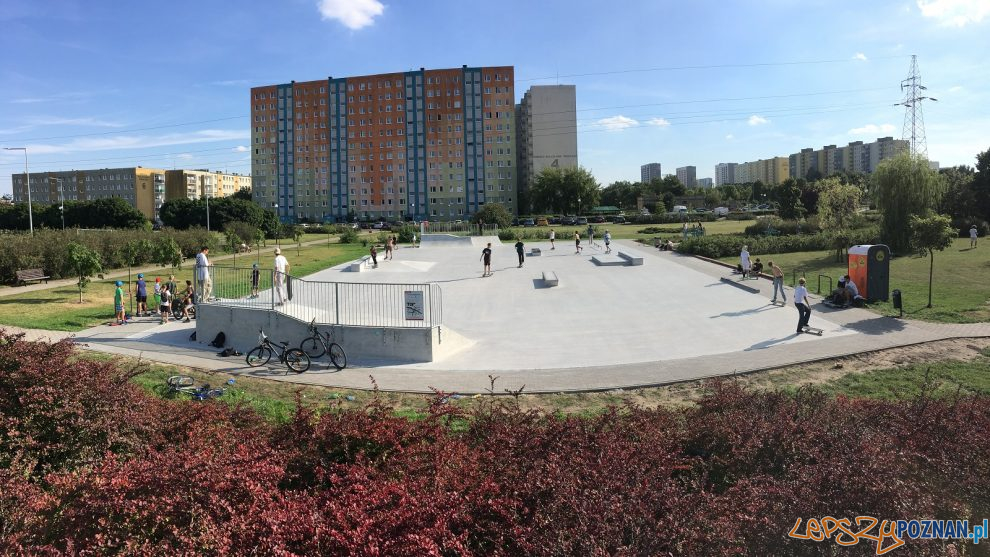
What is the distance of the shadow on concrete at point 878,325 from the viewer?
1529cm

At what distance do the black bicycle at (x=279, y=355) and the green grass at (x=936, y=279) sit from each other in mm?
16249

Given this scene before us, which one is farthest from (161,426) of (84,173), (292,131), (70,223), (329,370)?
(84,173)

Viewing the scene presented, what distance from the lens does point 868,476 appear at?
182 inches

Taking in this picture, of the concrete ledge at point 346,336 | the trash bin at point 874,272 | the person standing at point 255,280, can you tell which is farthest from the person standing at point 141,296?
the trash bin at point 874,272

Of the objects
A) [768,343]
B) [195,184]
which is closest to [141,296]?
[768,343]

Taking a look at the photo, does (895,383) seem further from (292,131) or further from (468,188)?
(292,131)

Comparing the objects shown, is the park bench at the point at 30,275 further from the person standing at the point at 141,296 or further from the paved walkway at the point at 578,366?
the paved walkway at the point at 578,366

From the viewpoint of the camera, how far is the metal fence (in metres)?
14.4

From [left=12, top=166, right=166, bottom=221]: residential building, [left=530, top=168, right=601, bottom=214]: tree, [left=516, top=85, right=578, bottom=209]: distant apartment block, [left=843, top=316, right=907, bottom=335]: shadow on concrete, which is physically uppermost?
[left=516, top=85, right=578, bottom=209]: distant apartment block

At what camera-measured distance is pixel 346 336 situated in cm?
1384

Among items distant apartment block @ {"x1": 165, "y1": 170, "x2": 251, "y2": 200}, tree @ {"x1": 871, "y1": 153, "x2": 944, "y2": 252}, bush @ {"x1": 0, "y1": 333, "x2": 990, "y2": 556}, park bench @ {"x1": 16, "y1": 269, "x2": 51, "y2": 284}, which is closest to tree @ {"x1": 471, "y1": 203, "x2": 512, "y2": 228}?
tree @ {"x1": 871, "y1": 153, "x2": 944, "y2": 252}

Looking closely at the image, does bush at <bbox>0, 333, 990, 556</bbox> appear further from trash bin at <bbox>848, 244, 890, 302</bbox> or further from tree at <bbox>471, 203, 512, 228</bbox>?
tree at <bbox>471, 203, 512, 228</bbox>

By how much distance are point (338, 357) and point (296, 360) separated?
0.86 metres

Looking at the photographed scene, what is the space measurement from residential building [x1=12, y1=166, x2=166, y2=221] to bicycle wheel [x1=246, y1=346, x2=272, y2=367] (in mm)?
151575
